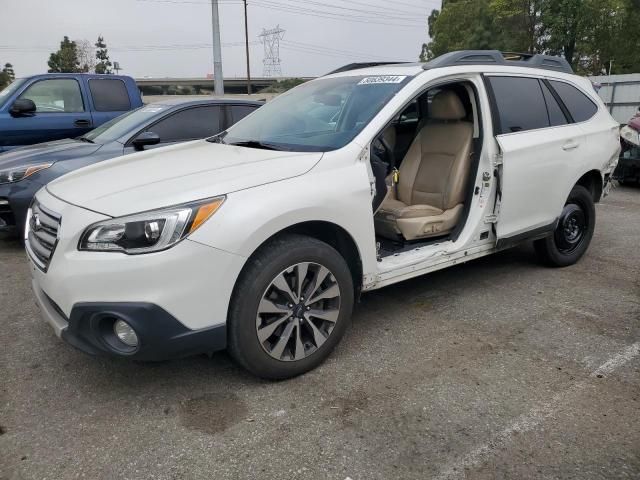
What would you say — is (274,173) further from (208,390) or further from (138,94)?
(138,94)

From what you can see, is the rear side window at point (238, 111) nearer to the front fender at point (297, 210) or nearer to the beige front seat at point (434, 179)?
the beige front seat at point (434, 179)

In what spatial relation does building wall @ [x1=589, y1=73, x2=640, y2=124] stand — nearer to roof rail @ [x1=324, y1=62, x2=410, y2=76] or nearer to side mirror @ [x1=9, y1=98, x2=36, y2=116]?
roof rail @ [x1=324, y1=62, x2=410, y2=76]

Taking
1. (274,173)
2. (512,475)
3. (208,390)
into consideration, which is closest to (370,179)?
(274,173)

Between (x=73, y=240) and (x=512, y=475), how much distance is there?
2.22m

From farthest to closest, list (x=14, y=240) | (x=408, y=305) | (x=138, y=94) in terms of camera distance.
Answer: (x=138, y=94), (x=14, y=240), (x=408, y=305)

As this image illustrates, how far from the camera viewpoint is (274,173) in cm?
289

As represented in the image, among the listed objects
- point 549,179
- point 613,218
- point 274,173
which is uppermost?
point 274,173

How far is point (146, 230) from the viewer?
251cm

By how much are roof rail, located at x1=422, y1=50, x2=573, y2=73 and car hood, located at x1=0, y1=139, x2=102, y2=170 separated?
3716 mm

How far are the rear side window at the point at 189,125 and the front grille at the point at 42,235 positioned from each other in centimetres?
299

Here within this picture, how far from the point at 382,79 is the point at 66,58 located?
60853 mm

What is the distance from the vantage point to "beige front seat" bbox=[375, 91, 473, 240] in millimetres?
3998

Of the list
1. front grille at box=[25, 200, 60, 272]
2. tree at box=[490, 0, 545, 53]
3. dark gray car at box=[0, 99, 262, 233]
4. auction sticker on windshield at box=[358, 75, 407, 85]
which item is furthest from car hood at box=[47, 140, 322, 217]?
tree at box=[490, 0, 545, 53]

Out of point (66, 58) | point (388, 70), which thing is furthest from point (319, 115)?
point (66, 58)
